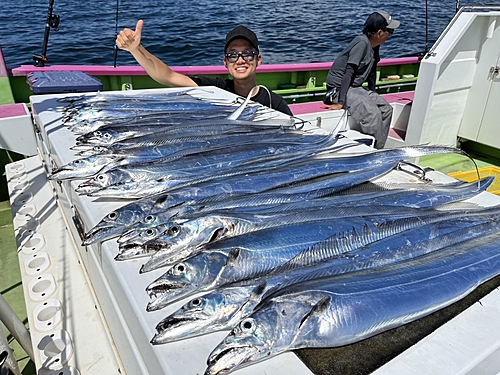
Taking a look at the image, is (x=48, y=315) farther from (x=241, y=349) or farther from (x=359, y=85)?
(x=359, y=85)

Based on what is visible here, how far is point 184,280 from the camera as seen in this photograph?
3.73 ft

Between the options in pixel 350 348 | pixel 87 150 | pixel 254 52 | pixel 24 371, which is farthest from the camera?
pixel 254 52

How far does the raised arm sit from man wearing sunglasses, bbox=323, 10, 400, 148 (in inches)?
83.0

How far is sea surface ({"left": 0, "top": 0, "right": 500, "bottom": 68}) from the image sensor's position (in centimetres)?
1066

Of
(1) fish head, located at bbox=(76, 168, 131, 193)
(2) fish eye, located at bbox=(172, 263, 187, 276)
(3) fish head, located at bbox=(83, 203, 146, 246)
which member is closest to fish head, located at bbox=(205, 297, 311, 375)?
(2) fish eye, located at bbox=(172, 263, 187, 276)

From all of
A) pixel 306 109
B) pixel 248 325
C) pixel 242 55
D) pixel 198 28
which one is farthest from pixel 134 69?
pixel 198 28

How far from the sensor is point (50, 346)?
1607 millimetres

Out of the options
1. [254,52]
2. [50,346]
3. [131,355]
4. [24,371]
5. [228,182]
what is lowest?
[24,371]

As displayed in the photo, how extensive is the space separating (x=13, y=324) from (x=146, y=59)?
2499mm

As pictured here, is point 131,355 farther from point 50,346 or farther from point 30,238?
point 30,238

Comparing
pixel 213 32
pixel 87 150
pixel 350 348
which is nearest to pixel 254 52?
pixel 87 150

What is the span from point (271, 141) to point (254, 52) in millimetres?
Answer: 1500

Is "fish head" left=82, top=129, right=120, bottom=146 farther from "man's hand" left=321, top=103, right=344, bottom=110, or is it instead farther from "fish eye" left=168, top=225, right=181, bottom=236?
"man's hand" left=321, top=103, right=344, bottom=110

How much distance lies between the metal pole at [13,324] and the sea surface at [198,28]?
7772 millimetres
